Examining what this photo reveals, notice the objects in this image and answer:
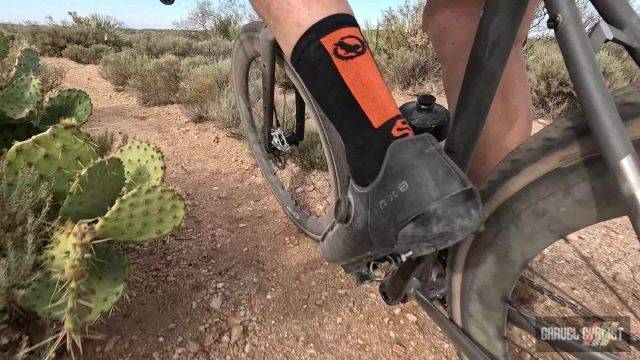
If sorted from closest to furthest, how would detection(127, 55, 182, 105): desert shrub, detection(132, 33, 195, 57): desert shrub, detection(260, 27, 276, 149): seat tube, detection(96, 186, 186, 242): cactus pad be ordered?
1. detection(96, 186, 186, 242): cactus pad
2. detection(260, 27, 276, 149): seat tube
3. detection(127, 55, 182, 105): desert shrub
4. detection(132, 33, 195, 57): desert shrub

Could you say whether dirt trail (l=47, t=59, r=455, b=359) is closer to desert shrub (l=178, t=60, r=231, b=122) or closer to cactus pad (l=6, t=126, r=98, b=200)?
cactus pad (l=6, t=126, r=98, b=200)

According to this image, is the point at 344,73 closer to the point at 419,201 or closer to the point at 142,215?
the point at 419,201

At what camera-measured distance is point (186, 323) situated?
134 cm

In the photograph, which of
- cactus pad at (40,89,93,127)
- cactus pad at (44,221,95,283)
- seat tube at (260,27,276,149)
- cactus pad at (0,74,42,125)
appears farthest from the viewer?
cactus pad at (40,89,93,127)

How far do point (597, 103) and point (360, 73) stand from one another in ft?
1.40

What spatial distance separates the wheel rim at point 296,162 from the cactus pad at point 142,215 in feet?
1.56

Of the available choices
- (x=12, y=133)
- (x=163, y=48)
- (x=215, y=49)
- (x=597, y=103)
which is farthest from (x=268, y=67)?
(x=163, y=48)

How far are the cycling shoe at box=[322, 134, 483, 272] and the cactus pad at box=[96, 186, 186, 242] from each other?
24.2 inches

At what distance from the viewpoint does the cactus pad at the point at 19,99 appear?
1710mm

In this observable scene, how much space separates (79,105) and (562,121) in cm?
206

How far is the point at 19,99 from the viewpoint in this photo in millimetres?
1758

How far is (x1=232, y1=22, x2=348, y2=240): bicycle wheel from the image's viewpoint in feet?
4.03

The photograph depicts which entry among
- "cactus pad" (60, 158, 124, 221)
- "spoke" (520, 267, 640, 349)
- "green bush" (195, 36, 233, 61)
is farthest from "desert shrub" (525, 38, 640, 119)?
"green bush" (195, 36, 233, 61)

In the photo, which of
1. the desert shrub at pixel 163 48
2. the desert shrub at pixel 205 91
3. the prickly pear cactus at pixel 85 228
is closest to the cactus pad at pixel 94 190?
the prickly pear cactus at pixel 85 228
